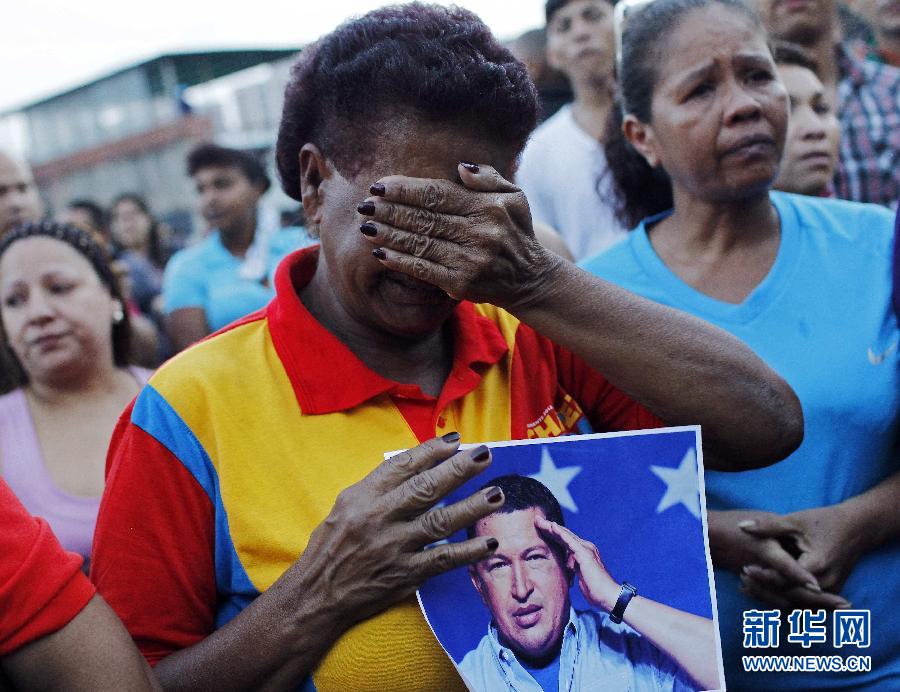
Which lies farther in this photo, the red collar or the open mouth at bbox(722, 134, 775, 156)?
the open mouth at bbox(722, 134, 775, 156)

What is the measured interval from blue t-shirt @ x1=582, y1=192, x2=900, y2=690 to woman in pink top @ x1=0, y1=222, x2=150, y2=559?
1884 millimetres

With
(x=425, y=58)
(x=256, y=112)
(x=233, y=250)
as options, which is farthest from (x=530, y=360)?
(x=256, y=112)

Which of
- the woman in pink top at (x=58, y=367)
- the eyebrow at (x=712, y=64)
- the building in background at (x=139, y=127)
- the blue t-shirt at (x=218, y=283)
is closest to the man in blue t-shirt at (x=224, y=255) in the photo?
the blue t-shirt at (x=218, y=283)

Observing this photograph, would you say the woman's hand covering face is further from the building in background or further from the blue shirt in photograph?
the building in background

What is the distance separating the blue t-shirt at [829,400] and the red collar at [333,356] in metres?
0.60

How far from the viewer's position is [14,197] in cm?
496

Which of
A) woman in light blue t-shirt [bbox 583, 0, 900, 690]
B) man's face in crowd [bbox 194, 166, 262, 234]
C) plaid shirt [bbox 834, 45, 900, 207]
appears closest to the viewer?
woman in light blue t-shirt [bbox 583, 0, 900, 690]

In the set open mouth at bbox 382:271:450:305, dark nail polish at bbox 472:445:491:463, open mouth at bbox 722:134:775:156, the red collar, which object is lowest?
dark nail polish at bbox 472:445:491:463

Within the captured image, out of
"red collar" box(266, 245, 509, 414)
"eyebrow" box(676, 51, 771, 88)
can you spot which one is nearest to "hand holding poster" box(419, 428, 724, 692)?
"red collar" box(266, 245, 509, 414)

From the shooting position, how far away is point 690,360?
1757 millimetres

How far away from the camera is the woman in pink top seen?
10.3 feet

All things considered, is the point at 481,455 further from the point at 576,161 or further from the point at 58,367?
the point at 576,161

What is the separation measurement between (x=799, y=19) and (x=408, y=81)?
2.96 m

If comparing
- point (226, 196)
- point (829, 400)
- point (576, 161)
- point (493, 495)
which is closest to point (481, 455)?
point (493, 495)
